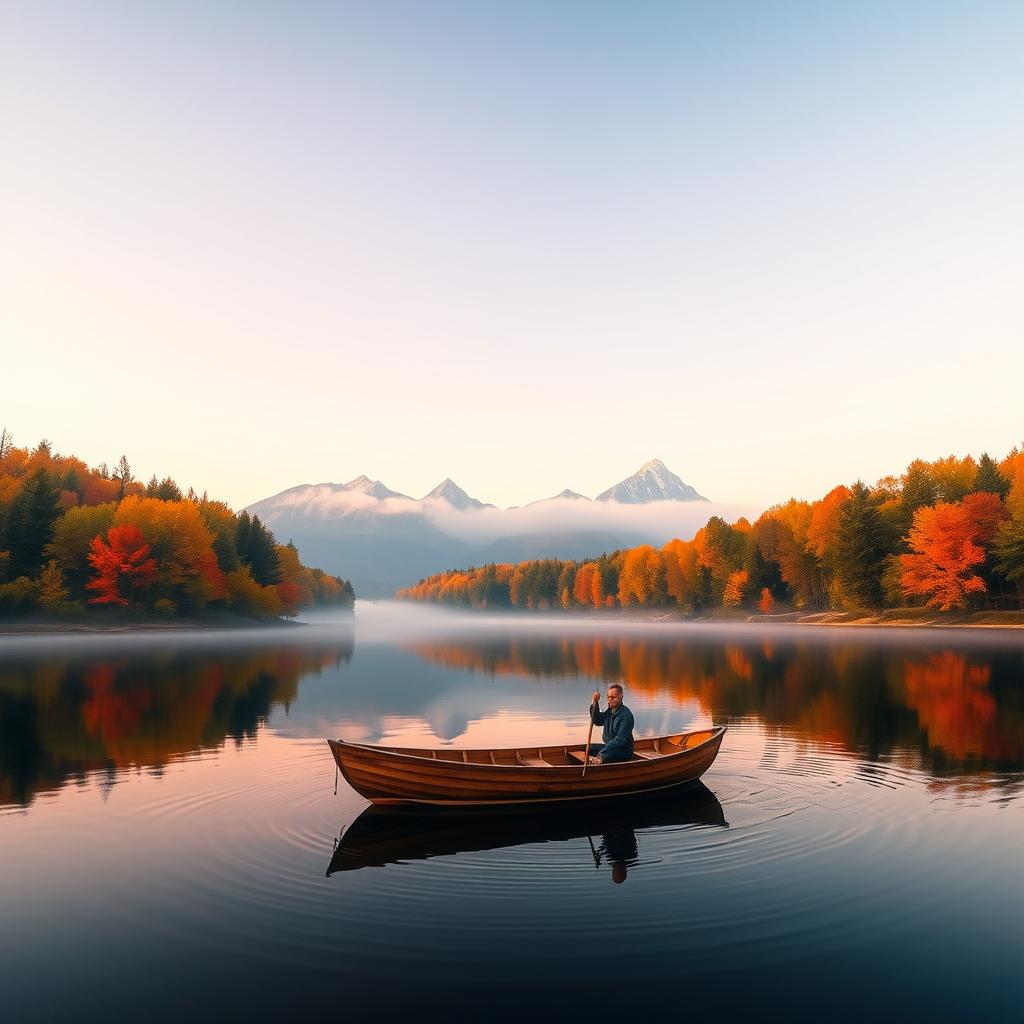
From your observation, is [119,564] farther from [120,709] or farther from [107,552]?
[120,709]

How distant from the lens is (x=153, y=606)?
11775 cm

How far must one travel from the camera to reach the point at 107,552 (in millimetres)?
107188

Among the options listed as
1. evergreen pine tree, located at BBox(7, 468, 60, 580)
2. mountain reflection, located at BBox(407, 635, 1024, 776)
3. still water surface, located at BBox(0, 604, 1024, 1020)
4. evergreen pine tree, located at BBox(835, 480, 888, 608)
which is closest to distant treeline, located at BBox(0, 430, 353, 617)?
evergreen pine tree, located at BBox(7, 468, 60, 580)

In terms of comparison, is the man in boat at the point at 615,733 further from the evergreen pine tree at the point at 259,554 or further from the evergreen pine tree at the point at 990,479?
the evergreen pine tree at the point at 259,554

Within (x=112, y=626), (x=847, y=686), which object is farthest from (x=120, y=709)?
(x=112, y=626)

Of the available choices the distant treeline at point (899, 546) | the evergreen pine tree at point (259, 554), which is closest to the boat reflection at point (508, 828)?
the distant treeline at point (899, 546)

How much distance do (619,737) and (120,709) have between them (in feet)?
101

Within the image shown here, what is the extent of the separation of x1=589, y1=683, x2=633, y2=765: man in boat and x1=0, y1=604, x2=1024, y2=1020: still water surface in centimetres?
152

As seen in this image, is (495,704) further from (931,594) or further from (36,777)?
(931,594)

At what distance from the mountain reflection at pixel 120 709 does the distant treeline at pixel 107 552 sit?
125 ft

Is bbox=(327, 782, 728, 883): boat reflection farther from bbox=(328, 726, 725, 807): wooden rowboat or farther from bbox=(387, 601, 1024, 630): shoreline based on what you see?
bbox=(387, 601, 1024, 630): shoreline

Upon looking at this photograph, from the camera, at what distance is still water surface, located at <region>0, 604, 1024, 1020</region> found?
11.0 metres

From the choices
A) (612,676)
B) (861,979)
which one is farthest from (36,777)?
(612,676)

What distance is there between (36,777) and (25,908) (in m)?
12.4
